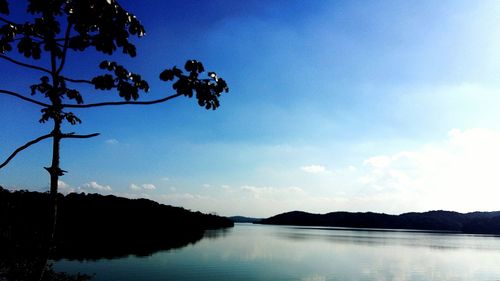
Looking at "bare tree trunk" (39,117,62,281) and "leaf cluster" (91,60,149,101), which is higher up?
"leaf cluster" (91,60,149,101)

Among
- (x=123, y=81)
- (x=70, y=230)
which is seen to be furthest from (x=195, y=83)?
(x=70, y=230)

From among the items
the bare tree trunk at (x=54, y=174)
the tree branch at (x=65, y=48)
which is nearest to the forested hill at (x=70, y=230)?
the bare tree trunk at (x=54, y=174)

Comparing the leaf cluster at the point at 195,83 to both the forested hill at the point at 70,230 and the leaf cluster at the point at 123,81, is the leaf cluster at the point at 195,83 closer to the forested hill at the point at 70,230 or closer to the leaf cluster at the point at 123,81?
the leaf cluster at the point at 123,81

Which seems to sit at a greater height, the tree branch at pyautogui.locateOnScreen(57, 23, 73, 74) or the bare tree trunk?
the tree branch at pyautogui.locateOnScreen(57, 23, 73, 74)

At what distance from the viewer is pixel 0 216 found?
68062 millimetres

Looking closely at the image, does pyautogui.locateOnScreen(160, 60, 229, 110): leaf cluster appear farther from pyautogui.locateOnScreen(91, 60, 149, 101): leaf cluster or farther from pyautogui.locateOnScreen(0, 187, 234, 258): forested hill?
pyautogui.locateOnScreen(0, 187, 234, 258): forested hill

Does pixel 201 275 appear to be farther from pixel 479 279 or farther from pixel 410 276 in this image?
pixel 479 279

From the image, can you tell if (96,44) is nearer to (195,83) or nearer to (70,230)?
(195,83)

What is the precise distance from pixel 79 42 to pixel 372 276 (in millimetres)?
78460

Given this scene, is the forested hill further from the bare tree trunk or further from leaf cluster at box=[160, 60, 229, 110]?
leaf cluster at box=[160, 60, 229, 110]

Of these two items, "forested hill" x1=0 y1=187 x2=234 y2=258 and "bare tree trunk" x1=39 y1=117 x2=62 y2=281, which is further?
"forested hill" x1=0 y1=187 x2=234 y2=258

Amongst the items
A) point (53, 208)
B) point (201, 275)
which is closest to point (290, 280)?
point (201, 275)

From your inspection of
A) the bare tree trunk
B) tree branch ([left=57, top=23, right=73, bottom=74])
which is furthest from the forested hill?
tree branch ([left=57, top=23, right=73, bottom=74])

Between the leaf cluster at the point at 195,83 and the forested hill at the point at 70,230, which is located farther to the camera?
the forested hill at the point at 70,230
